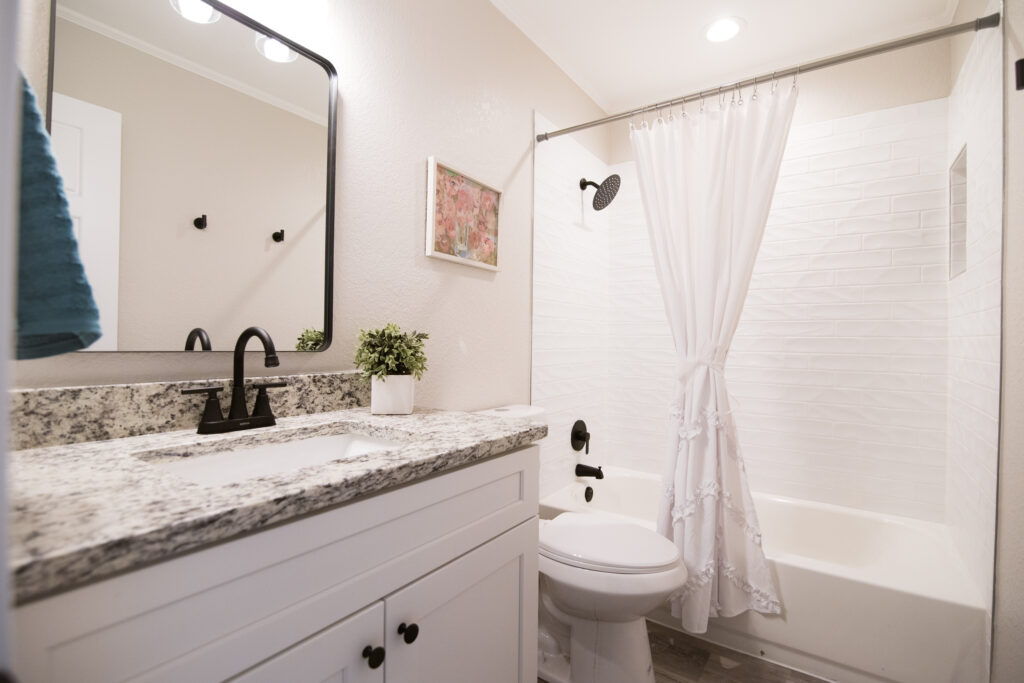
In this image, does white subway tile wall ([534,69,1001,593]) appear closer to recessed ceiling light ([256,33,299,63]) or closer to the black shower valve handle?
the black shower valve handle

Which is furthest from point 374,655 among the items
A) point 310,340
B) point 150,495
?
point 310,340

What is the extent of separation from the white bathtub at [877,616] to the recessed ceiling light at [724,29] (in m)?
2.21

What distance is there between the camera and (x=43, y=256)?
1.78ft

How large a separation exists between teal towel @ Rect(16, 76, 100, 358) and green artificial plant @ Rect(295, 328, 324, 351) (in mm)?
715

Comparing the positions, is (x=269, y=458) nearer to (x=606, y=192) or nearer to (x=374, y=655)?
(x=374, y=655)

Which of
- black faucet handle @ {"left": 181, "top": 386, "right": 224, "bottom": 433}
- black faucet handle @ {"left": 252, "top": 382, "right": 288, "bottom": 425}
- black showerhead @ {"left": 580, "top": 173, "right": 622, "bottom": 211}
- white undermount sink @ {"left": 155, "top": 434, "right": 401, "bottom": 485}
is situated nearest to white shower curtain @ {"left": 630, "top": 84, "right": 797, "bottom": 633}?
black showerhead @ {"left": 580, "top": 173, "right": 622, "bottom": 211}

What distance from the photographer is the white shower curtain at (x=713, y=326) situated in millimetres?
1728

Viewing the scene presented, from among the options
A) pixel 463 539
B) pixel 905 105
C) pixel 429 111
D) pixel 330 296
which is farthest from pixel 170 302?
pixel 905 105

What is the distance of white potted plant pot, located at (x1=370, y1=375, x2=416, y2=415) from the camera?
A: 1.29 m

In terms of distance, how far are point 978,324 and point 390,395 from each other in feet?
6.38

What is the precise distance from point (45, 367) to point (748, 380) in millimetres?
2634

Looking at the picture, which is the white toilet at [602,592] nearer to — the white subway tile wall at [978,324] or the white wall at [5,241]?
the white subway tile wall at [978,324]

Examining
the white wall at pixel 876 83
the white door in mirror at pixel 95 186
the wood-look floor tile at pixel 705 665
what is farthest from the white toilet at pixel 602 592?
the white wall at pixel 876 83

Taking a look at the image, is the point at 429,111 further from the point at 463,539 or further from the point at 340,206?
the point at 463,539
